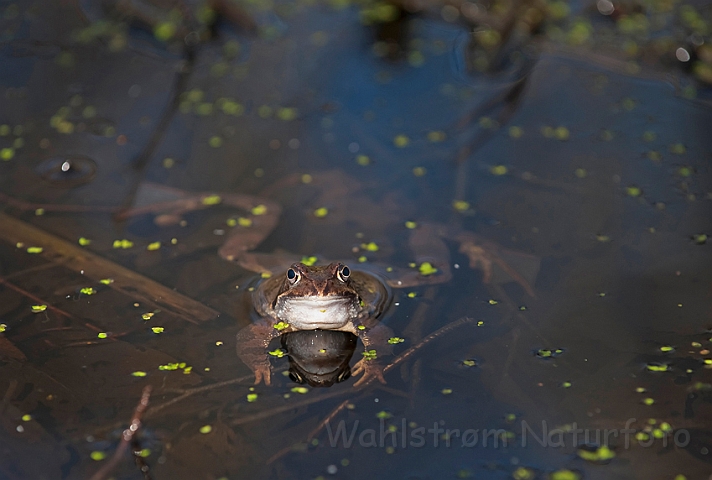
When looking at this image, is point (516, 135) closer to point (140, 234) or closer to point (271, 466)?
point (140, 234)

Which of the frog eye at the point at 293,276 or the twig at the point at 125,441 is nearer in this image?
the twig at the point at 125,441

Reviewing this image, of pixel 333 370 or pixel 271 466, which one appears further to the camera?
pixel 333 370

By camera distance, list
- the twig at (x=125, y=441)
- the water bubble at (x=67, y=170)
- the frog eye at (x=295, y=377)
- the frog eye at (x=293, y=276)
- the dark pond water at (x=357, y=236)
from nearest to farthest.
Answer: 1. the twig at (x=125, y=441)
2. the dark pond water at (x=357, y=236)
3. the frog eye at (x=295, y=377)
4. the frog eye at (x=293, y=276)
5. the water bubble at (x=67, y=170)

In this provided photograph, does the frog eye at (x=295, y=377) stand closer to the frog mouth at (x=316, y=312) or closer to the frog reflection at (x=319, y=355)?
the frog reflection at (x=319, y=355)

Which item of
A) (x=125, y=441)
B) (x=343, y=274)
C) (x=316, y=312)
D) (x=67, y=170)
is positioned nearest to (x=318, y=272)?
(x=343, y=274)

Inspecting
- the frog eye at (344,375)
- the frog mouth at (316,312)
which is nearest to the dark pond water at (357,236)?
the frog eye at (344,375)

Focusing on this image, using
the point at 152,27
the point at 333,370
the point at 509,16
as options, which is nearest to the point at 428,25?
the point at 509,16

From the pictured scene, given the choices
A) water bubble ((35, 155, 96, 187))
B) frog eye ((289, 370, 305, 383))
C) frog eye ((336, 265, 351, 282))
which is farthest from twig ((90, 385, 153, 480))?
water bubble ((35, 155, 96, 187))
